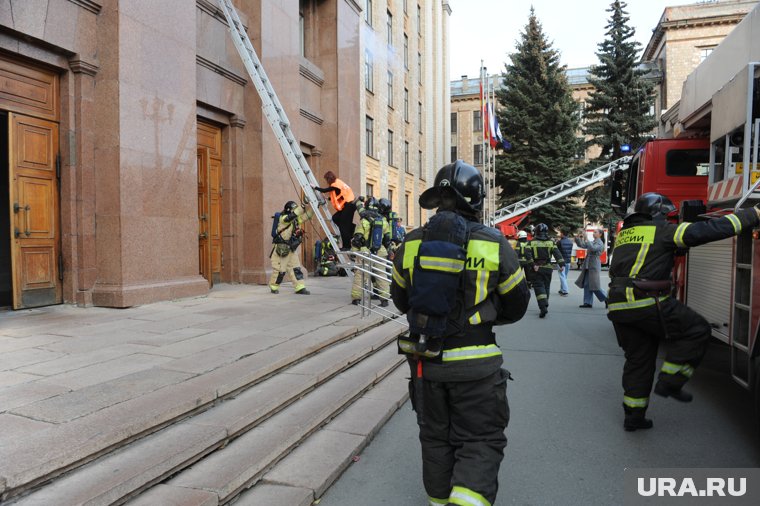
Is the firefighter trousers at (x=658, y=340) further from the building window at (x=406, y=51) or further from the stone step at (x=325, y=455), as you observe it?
the building window at (x=406, y=51)

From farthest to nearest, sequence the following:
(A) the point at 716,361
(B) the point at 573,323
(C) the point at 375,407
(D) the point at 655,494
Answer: (B) the point at 573,323
(A) the point at 716,361
(C) the point at 375,407
(D) the point at 655,494

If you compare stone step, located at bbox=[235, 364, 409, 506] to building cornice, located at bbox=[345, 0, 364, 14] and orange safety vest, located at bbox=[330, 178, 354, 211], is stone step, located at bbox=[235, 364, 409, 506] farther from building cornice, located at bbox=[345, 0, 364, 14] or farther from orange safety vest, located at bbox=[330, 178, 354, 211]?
building cornice, located at bbox=[345, 0, 364, 14]

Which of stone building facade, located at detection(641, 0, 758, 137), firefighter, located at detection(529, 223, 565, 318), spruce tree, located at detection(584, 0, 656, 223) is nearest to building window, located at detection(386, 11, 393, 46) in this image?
spruce tree, located at detection(584, 0, 656, 223)

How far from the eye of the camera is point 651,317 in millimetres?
4176

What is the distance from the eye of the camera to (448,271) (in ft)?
8.32

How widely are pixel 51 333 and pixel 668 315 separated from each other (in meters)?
6.15

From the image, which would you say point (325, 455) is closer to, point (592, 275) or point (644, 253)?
point (644, 253)

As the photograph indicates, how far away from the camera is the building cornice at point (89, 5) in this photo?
7.52 m

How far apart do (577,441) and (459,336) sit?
2076mm

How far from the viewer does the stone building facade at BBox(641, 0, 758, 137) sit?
1566 inches

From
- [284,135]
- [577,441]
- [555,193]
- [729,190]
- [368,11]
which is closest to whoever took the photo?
[577,441]

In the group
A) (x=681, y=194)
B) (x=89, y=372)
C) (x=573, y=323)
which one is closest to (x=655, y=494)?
(x=89, y=372)

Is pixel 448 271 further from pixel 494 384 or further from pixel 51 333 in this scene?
pixel 51 333

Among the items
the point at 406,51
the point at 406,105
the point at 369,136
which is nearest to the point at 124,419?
the point at 369,136
